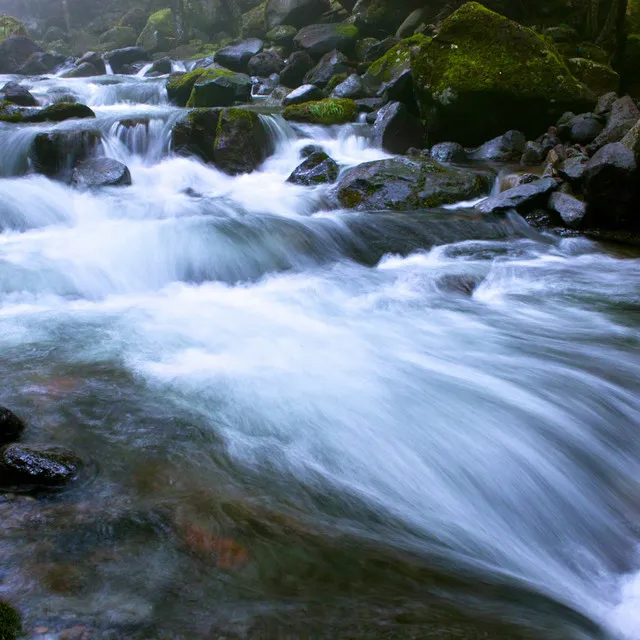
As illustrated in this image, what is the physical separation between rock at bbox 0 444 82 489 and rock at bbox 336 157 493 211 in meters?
6.56

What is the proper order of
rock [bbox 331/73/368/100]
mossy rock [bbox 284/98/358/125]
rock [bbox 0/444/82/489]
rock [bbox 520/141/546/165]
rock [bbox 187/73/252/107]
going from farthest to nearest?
rock [bbox 187/73/252/107], rock [bbox 331/73/368/100], mossy rock [bbox 284/98/358/125], rock [bbox 520/141/546/165], rock [bbox 0/444/82/489]

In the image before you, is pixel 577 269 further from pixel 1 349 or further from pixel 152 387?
pixel 1 349

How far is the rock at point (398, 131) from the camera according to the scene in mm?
11430

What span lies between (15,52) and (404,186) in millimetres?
24913

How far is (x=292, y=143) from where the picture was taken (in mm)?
11648

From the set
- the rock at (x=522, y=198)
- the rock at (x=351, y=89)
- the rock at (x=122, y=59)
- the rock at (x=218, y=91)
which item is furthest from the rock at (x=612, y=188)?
the rock at (x=122, y=59)

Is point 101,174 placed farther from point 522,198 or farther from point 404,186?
point 522,198

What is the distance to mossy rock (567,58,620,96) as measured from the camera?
40.0 feet

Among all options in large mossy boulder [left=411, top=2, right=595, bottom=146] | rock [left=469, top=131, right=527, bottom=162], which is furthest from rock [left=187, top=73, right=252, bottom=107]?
rock [left=469, top=131, right=527, bottom=162]

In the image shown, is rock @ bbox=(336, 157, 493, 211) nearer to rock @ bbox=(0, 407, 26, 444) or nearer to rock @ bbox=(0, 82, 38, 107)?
rock @ bbox=(0, 407, 26, 444)

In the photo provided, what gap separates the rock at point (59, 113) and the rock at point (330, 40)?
33.3 ft

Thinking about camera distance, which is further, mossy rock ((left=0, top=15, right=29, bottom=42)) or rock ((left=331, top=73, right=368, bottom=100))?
mossy rock ((left=0, top=15, right=29, bottom=42))

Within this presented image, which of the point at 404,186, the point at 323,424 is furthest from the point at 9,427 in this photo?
the point at 404,186

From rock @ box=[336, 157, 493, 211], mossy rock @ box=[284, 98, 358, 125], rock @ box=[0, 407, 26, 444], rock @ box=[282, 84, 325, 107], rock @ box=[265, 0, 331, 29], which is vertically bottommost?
rock @ box=[0, 407, 26, 444]
